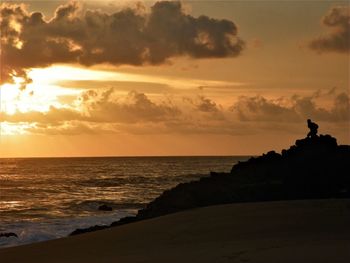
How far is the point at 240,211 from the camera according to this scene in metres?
21.7

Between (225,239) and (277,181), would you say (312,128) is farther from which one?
(225,239)

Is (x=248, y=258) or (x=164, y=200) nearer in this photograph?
(x=248, y=258)

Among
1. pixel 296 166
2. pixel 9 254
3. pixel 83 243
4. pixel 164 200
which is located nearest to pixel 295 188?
pixel 296 166

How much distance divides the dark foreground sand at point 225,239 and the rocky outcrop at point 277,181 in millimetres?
8878

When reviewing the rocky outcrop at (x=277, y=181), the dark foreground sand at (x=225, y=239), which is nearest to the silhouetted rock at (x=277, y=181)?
the rocky outcrop at (x=277, y=181)

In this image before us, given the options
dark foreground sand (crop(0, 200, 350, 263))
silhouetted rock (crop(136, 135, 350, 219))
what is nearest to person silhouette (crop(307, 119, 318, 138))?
silhouetted rock (crop(136, 135, 350, 219))

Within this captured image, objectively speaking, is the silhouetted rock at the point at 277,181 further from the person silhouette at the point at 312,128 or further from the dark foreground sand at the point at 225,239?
the dark foreground sand at the point at 225,239

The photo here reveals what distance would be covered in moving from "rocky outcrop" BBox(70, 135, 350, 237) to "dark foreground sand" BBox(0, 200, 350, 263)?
8.88 metres

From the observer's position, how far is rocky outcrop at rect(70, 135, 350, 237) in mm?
32031

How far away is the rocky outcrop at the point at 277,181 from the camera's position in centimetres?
3203

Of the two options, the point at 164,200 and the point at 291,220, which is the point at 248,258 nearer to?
the point at 291,220

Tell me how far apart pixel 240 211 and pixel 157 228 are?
3.57m

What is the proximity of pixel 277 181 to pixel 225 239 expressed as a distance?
17609 mm

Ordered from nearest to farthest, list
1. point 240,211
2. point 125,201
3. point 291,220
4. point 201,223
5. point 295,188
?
1. point 291,220
2. point 201,223
3. point 240,211
4. point 295,188
5. point 125,201
